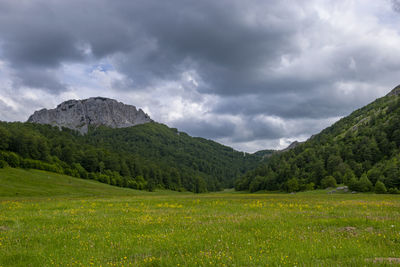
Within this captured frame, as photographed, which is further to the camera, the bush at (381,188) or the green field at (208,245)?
the bush at (381,188)

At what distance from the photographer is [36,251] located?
10.1 metres

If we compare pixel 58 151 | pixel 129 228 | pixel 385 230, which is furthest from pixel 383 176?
pixel 58 151

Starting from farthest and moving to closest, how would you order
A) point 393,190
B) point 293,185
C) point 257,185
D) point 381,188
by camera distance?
point 257,185, point 293,185, point 393,190, point 381,188

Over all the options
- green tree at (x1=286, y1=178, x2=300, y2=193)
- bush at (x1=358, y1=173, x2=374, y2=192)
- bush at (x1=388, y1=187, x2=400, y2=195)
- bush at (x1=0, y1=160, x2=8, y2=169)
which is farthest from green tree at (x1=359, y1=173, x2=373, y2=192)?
bush at (x1=0, y1=160, x2=8, y2=169)

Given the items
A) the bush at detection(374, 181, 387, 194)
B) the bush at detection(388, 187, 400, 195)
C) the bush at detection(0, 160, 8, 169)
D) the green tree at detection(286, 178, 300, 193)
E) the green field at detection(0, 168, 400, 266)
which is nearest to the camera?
the green field at detection(0, 168, 400, 266)

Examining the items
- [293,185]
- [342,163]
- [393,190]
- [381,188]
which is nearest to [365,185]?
[381,188]

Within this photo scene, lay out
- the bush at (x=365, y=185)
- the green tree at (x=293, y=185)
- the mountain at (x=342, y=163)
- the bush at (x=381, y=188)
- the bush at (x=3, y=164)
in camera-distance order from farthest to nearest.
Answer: the green tree at (x=293, y=185)
the mountain at (x=342, y=163)
the bush at (x=3, y=164)
the bush at (x=365, y=185)
the bush at (x=381, y=188)

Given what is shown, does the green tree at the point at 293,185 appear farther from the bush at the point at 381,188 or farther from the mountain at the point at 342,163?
the bush at the point at 381,188

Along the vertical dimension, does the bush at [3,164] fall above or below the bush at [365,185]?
above

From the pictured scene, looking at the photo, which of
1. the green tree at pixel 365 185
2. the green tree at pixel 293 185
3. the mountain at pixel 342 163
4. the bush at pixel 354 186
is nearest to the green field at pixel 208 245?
the bush at pixel 354 186

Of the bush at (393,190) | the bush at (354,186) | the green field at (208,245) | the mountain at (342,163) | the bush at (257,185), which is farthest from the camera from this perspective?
the bush at (257,185)

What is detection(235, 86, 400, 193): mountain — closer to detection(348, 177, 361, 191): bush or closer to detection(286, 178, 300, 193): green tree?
detection(286, 178, 300, 193): green tree

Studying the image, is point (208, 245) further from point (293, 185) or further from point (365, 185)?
point (293, 185)

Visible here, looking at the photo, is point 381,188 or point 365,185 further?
point 365,185
